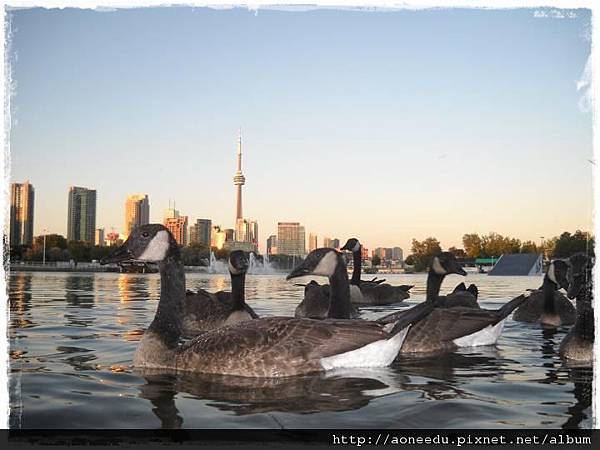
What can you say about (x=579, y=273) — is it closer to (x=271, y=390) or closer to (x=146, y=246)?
(x=271, y=390)

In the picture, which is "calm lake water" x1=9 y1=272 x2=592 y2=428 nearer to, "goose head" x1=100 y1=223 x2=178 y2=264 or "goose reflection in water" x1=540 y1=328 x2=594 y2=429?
"goose reflection in water" x1=540 y1=328 x2=594 y2=429

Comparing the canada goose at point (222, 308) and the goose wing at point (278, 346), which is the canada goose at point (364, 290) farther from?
the goose wing at point (278, 346)

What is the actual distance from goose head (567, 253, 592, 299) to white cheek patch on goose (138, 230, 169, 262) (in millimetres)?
6198

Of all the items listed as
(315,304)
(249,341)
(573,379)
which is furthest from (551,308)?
(249,341)

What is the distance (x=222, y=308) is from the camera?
14.2 metres

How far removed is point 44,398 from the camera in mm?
7188

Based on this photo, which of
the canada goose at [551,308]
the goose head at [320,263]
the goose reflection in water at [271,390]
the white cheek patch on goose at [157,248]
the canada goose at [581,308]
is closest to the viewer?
the goose reflection in water at [271,390]

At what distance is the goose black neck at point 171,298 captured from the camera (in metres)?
9.46

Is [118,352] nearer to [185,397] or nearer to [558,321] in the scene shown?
[185,397]

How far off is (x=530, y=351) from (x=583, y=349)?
1471 mm

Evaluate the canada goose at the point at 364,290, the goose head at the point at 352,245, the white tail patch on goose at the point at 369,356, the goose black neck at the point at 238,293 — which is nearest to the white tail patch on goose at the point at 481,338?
the white tail patch on goose at the point at 369,356

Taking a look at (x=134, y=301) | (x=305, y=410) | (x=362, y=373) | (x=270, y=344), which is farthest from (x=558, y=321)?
(x=134, y=301)

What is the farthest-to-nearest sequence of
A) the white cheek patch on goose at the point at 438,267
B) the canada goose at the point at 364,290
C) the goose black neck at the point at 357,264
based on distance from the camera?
the goose black neck at the point at 357,264
the canada goose at the point at 364,290
the white cheek patch on goose at the point at 438,267

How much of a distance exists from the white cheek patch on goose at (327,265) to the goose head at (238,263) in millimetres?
1974
